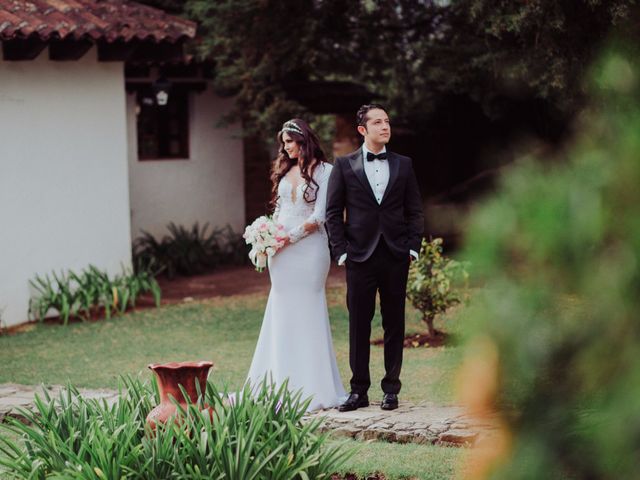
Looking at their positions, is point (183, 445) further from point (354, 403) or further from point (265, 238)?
point (265, 238)

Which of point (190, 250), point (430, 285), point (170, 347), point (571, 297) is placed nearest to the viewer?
point (571, 297)

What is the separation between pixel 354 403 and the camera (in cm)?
673

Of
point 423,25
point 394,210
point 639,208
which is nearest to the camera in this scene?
point 639,208

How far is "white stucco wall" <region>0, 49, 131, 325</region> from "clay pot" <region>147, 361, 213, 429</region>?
735cm

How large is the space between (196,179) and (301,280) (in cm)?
1060

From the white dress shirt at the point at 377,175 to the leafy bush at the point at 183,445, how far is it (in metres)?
2.20

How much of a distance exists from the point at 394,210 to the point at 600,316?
217 inches

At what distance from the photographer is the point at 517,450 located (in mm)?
1228

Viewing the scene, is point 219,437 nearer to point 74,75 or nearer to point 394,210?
point 394,210

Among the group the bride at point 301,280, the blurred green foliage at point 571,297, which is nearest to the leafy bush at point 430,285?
the bride at point 301,280

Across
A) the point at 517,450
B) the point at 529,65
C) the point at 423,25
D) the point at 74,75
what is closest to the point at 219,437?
the point at 517,450

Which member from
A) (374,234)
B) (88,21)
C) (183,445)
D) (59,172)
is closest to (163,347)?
(59,172)

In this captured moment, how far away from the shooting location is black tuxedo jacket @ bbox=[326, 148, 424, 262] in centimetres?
667

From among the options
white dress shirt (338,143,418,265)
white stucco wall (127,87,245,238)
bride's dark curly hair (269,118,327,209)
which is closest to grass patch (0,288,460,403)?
white dress shirt (338,143,418,265)
